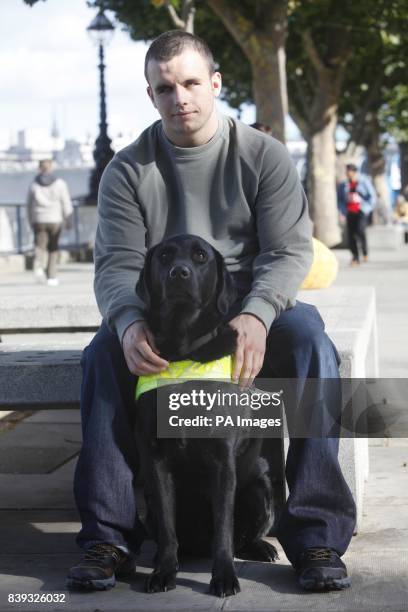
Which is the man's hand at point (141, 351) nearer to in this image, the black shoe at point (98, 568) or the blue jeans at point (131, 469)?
the blue jeans at point (131, 469)

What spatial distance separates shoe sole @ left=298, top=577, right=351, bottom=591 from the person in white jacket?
632 inches

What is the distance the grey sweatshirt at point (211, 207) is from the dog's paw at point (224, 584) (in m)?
1.03

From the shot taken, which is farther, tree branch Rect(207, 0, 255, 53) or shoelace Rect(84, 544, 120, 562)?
tree branch Rect(207, 0, 255, 53)

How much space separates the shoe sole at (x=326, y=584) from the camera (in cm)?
416

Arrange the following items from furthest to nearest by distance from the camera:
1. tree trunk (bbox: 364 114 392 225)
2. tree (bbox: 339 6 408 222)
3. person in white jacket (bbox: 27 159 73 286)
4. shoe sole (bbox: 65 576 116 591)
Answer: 1. tree trunk (bbox: 364 114 392 225)
2. tree (bbox: 339 6 408 222)
3. person in white jacket (bbox: 27 159 73 286)
4. shoe sole (bbox: 65 576 116 591)

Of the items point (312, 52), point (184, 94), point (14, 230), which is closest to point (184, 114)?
point (184, 94)

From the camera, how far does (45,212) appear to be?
20.2 metres

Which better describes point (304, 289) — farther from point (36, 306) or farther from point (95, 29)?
point (95, 29)

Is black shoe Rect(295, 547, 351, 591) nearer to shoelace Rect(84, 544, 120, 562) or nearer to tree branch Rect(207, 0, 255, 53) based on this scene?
shoelace Rect(84, 544, 120, 562)

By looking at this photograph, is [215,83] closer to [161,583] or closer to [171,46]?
[171,46]

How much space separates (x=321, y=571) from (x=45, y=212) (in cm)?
1649

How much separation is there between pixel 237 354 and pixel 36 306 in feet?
9.40

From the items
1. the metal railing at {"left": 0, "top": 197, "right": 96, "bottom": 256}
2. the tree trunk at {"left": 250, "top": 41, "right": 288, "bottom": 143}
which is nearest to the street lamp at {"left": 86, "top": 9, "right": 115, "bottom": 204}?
the metal railing at {"left": 0, "top": 197, "right": 96, "bottom": 256}

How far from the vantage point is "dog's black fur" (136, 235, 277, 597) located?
4.16 meters
